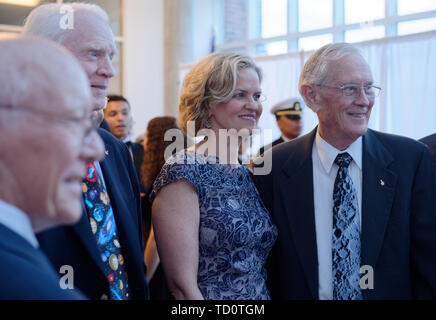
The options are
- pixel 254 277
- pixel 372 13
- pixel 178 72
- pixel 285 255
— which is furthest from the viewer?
pixel 178 72

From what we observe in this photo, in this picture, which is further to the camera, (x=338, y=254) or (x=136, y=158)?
(x=136, y=158)

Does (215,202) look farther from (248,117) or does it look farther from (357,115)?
(357,115)

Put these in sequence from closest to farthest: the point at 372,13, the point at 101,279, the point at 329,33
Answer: the point at 101,279, the point at 372,13, the point at 329,33

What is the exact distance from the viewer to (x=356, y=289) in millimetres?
2088

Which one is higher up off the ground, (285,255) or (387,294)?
(285,255)

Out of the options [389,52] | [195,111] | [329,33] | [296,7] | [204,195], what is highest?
[296,7]

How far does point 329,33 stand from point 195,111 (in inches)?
272

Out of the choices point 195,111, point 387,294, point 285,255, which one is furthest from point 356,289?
point 195,111

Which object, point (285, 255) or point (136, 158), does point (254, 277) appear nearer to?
point (285, 255)

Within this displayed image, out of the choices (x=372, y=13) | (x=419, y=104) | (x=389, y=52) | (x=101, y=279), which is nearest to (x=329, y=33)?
(x=372, y=13)

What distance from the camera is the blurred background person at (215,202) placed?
1990mm

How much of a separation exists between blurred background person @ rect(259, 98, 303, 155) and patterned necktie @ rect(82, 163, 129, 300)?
445 cm

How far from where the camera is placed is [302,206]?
2.25 metres

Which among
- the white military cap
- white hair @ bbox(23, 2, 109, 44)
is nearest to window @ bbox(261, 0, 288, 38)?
the white military cap
